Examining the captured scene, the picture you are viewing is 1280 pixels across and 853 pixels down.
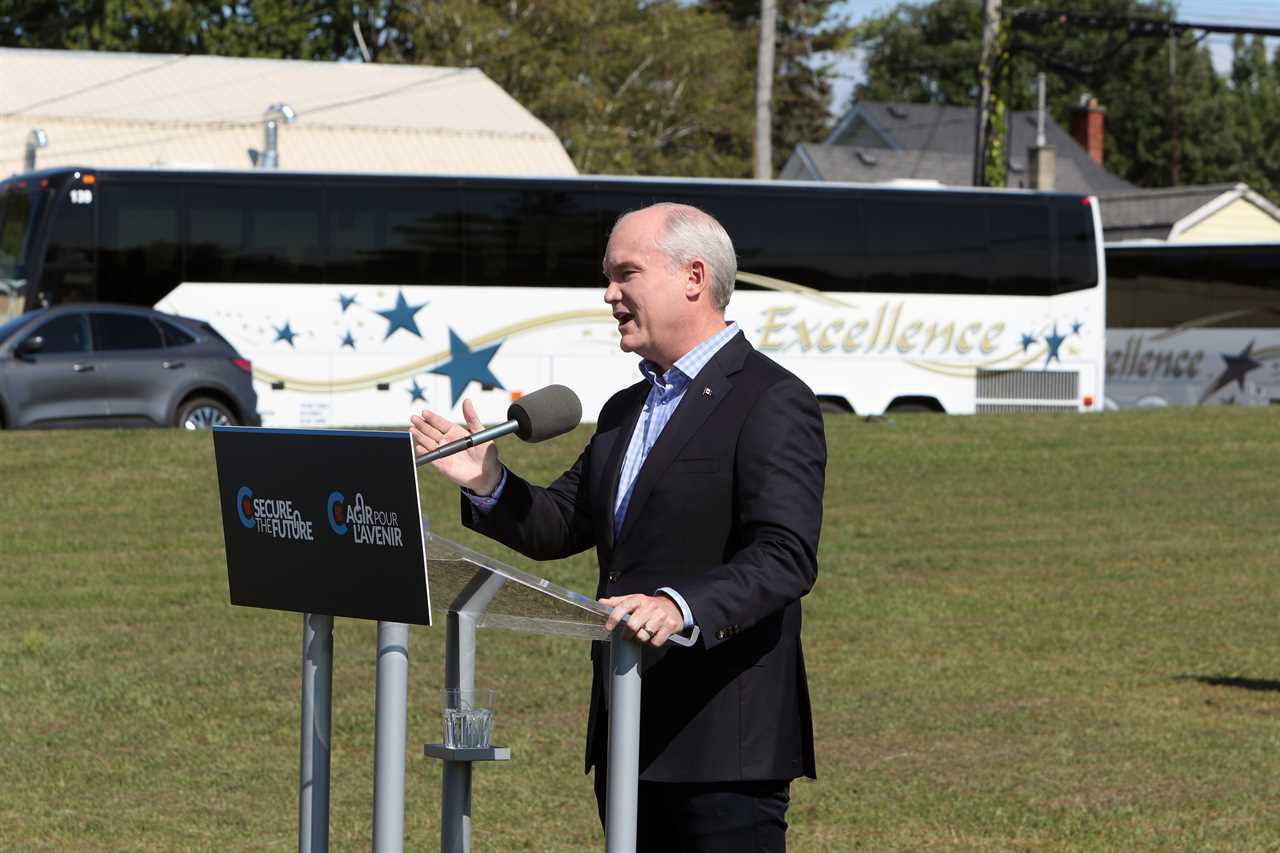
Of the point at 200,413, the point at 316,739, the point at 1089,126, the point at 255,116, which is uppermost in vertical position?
the point at 316,739

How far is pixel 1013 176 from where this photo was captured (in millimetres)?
60469

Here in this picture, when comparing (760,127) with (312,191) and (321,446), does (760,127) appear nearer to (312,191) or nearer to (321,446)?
(312,191)

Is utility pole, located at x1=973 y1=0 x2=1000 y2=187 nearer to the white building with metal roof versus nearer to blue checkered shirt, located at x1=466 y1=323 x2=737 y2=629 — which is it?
the white building with metal roof

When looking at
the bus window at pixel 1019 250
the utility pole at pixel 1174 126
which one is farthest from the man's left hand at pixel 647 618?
the utility pole at pixel 1174 126

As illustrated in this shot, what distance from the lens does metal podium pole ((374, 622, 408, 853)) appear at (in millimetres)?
3736

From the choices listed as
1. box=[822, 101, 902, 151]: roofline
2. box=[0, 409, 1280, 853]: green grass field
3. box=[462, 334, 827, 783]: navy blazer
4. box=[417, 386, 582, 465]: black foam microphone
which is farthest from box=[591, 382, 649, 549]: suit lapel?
box=[822, 101, 902, 151]: roofline

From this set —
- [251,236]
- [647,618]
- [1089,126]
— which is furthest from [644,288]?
[1089,126]

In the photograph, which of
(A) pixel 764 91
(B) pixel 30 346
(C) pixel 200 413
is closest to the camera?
(B) pixel 30 346

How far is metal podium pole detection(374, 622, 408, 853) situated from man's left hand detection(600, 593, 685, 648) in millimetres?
435

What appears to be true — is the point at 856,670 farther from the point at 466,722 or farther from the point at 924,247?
the point at 924,247

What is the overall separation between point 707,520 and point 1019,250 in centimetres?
2431

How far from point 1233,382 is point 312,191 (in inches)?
655

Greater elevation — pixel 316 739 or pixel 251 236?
pixel 316 739

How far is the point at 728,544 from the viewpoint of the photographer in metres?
3.94
